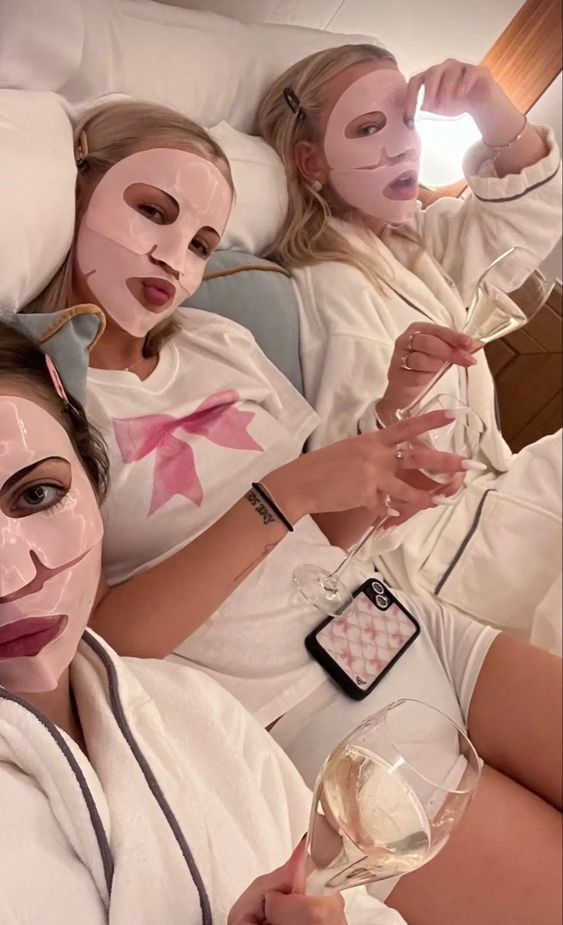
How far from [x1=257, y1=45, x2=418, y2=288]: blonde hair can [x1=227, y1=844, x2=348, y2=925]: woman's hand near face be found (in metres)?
0.49

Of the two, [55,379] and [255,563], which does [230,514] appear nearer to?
[255,563]

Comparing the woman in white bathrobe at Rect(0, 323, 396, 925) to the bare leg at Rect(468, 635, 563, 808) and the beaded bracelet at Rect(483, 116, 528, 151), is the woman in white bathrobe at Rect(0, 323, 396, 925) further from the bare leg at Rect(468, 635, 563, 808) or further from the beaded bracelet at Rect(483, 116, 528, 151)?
the beaded bracelet at Rect(483, 116, 528, 151)

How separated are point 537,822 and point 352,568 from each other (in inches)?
11.2

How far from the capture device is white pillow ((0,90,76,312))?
19.4 inches

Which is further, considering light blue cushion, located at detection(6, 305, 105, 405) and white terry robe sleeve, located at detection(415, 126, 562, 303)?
white terry robe sleeve, located at detection(415, 126, 562, 303)

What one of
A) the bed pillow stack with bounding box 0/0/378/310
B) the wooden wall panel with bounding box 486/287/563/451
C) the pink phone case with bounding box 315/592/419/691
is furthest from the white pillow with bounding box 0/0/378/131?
the pink phone case with bounding box 315/592/419/691

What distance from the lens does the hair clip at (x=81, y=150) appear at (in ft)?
1.76

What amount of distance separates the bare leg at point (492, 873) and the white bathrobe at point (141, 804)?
5 centimetres

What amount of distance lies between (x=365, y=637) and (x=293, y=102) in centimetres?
47

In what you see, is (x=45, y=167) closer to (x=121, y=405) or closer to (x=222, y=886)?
(x=121, y=405)

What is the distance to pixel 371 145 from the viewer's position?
2.08ft

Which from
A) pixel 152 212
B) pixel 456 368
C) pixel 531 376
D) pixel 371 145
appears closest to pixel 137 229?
pixel 152 212

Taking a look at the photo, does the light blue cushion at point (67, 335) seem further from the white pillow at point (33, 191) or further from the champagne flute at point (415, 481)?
the champagne flute at point (415, 481)

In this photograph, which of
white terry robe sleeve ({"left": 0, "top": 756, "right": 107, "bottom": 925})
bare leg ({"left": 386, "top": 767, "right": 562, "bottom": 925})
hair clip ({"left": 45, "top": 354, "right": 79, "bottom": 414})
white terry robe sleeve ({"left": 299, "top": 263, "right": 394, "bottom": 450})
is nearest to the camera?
white terry robe sleeve ({"left": 0, "top": 756, "right": 107, "bottom": 925})
